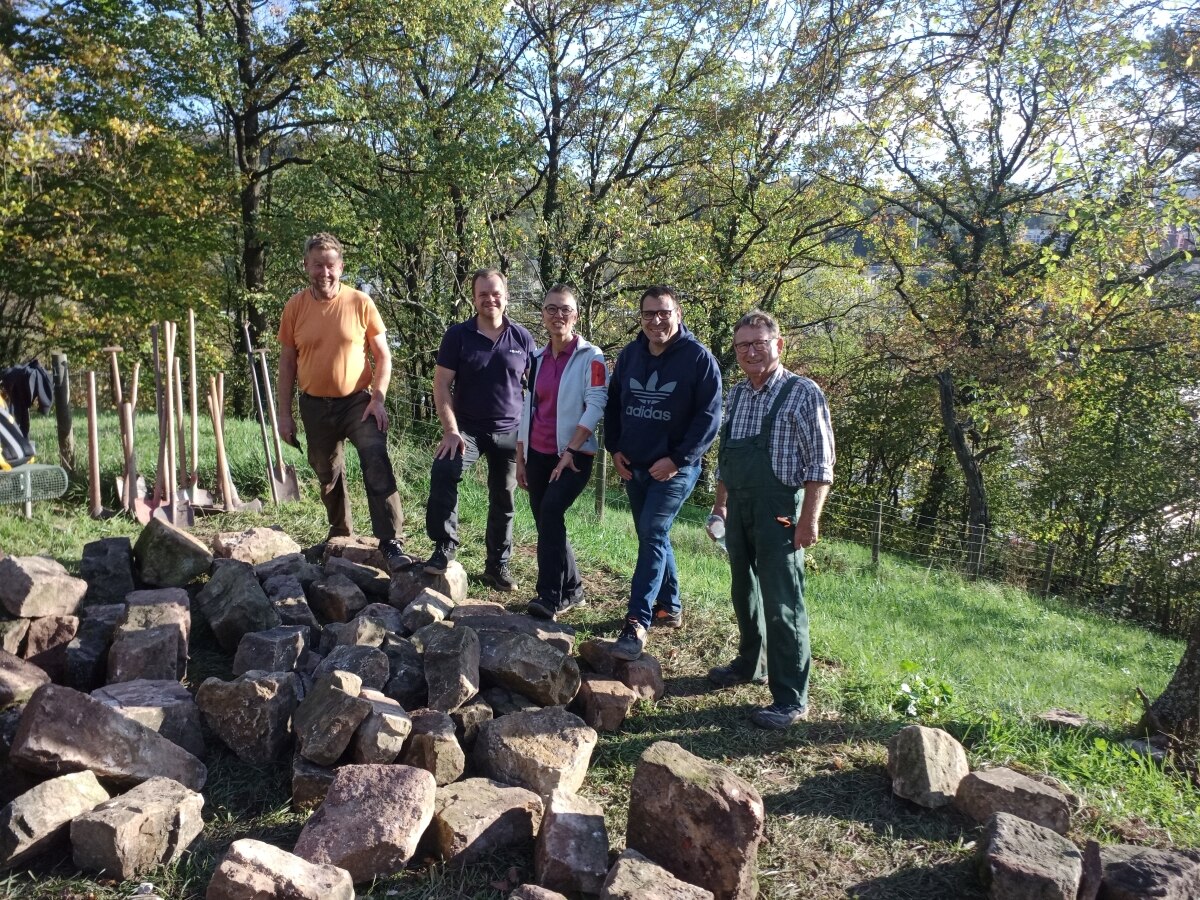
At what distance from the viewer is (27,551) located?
196 inches

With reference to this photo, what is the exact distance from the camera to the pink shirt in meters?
4.46

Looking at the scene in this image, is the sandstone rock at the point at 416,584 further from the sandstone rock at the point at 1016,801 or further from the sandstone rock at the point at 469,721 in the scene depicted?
the sandstone rock at the point at 1016,801

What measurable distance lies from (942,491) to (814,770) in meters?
20.2

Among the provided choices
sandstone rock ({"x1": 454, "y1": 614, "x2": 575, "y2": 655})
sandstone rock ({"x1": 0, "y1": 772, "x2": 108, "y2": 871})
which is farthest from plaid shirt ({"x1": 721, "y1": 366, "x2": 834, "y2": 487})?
sandstone rock ({"x1": 0, "y1": 772, "x2": 108, "y2": 871})

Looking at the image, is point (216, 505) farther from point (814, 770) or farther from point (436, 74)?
point (436, 74)

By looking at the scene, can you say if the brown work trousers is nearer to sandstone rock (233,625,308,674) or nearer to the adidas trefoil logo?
sandstone rock (233,625,308,674)

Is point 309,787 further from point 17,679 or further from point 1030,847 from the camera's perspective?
point 1030,847

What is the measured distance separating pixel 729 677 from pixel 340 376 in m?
2.89

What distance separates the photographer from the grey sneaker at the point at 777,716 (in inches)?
147

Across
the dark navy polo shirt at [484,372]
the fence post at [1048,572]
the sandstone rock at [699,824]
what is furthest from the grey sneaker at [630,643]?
the fence post at [1048,572]

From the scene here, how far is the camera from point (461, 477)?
479cm

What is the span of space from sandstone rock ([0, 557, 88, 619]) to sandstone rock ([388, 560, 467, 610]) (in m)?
1.55

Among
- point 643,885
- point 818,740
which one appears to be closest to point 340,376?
point 818,740

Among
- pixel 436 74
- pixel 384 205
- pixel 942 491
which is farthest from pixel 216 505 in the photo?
pixel 942 491
